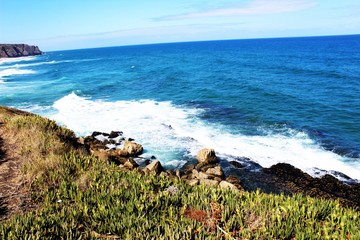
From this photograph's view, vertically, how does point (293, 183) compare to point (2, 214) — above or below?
below

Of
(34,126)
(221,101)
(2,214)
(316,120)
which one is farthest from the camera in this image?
(221,101)

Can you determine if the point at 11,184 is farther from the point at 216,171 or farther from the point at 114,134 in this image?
the point at 114,134

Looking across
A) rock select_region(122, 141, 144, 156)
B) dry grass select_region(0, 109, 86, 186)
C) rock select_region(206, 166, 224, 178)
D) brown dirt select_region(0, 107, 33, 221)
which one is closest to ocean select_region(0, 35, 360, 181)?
rock select_region(122, 141, 144, 156)

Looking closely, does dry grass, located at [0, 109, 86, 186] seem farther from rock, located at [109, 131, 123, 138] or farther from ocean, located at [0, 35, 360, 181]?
rock, located at [109, 131, 123, 138]

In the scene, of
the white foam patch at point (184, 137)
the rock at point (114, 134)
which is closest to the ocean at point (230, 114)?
the white foam patch at point (184, 137)

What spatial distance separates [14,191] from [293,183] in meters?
15.2

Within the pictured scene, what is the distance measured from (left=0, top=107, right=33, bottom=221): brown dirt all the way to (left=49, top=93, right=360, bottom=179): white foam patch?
12149mm

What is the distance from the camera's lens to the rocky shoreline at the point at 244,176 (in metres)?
16.8

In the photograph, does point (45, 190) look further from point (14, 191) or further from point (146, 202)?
point (146, 202)

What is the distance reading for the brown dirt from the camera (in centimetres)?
742

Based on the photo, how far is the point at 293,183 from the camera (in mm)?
17953

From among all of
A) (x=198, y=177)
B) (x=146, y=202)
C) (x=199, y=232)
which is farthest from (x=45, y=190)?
(x=198, y=177)

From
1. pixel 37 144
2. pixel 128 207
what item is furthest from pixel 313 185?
pixel 37 144

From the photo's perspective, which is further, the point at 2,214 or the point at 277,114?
the point at 277,114
